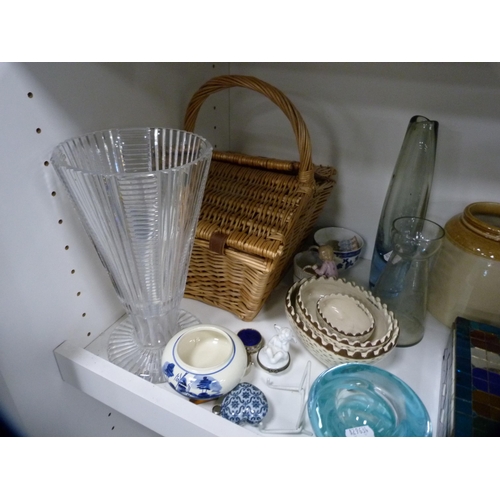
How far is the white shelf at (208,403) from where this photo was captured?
0.39 m

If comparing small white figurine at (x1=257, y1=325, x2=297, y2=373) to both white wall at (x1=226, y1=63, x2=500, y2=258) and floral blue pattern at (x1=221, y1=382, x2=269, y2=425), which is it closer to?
floral blue pattern at (x1=221, y1=382, x2=269, y2=425)

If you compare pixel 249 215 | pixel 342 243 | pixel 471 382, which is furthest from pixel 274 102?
pixel 471 382

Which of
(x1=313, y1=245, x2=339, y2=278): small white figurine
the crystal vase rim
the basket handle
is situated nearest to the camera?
the crystal vase rim

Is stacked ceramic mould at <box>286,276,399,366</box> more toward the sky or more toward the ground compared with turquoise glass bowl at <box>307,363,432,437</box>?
more toward the sky

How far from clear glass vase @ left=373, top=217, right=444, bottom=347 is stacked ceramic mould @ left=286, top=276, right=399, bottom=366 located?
0.04 m

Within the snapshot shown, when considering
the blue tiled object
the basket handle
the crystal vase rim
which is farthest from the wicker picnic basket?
the blue tiled object

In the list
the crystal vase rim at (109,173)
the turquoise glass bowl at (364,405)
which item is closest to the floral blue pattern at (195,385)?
the turquoise glass bowl at (364,405)

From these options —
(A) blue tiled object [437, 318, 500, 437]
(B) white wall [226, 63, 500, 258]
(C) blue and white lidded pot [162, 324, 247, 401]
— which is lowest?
(A) blue tiled object [437, 318, 500, 437]

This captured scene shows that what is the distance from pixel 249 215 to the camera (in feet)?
1.70

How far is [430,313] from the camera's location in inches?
22.3

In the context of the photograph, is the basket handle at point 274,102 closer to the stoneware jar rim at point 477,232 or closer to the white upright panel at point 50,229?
the white upright panel at point 50,229

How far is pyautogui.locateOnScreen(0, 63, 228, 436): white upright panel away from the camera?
0.36 metres

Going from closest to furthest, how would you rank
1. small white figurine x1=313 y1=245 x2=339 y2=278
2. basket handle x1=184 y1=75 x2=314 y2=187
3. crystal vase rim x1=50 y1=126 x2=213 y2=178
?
crystal vase rim x1=50 y1=126 x2=213 y2=178 < basket handle x1=184 y1=75 x2=314 y2=187 < small white figurine x1=313 y1=245 x2=339 y2=278
